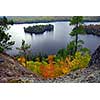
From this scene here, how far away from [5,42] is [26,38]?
364mm

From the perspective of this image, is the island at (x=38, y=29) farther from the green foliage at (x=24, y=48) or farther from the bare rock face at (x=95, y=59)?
the bare rock face at (x=95, y=59)

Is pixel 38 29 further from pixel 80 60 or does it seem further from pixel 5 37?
pixel 80 60

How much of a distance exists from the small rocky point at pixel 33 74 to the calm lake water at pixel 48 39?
183 millimetres

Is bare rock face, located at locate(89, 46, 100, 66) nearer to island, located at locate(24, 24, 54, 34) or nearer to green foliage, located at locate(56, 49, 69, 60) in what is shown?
green foliage, located at locate(56, 49, 69, 60)

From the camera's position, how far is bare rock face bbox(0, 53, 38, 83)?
9.70m

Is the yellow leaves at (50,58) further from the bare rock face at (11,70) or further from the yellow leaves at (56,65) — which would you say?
the bare rock face at (11,70)

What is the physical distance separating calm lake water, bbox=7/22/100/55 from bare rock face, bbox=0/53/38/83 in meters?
0.16

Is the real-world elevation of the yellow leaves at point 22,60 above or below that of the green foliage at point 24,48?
below

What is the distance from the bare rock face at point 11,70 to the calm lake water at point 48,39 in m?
0.16

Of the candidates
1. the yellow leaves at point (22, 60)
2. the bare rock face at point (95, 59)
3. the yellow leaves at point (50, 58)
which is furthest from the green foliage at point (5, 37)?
the bare rock face at point (95, 59)

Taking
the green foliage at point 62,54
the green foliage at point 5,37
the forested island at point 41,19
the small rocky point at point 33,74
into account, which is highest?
the forested island at point 41,19

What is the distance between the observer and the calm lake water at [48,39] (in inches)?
381

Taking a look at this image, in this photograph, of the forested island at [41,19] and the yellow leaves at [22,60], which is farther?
the yellow leaves at [22,60]
